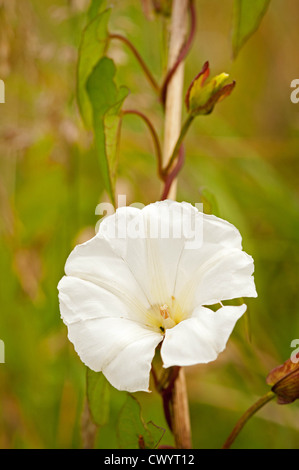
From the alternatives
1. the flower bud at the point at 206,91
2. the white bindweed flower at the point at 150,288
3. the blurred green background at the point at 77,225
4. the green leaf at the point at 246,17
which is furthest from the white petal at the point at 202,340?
the blurred green background at the point at 77,225

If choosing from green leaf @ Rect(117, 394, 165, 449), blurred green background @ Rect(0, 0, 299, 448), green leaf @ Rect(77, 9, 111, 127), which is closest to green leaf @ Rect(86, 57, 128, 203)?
green leaf @ Rect(77, 9, 111, 127)

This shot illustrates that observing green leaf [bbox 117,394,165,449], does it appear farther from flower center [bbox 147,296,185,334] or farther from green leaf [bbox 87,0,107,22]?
green leaf [bbox 87,0,107,22]

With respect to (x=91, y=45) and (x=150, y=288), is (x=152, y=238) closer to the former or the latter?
(x=150, y=288)

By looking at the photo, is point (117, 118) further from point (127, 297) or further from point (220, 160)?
point (220, 160)

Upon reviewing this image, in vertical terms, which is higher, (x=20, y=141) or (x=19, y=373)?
(x=20, y=141)

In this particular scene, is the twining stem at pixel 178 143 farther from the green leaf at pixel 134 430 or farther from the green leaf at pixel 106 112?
the green leaf at pixel 134 430

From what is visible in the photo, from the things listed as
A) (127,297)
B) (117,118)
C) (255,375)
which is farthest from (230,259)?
(255,375)
